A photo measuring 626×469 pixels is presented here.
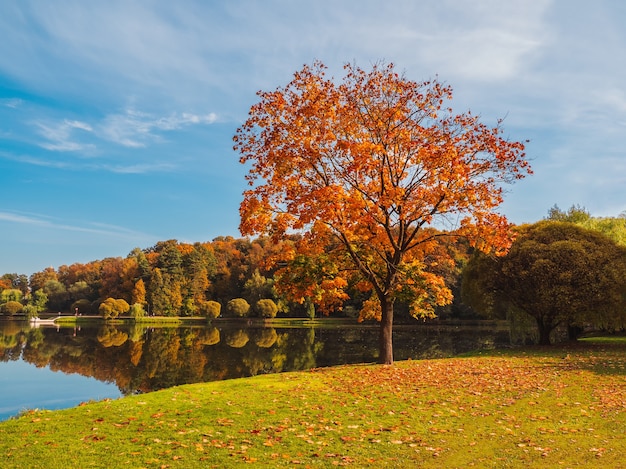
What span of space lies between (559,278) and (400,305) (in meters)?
40.7

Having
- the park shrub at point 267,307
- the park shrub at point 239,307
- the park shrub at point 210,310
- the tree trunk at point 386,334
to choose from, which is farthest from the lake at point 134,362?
the park shrub at point 239,307

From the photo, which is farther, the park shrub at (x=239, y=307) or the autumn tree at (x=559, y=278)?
the park shrub at (x=239, y=307)

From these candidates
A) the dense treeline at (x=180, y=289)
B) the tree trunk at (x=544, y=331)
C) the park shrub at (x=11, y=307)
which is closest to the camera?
the tree trunk at (x=544, y=331)

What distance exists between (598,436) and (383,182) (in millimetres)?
10876

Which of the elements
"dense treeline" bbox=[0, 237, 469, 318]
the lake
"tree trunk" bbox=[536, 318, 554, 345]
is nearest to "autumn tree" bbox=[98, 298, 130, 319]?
"dense treeline" bbox=[0, 237, 469, 318]

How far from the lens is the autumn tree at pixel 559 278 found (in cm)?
2477

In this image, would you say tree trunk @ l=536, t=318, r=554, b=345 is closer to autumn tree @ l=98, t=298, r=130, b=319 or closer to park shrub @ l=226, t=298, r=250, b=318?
park shrub @ l=226, t=298, r=250, b=318

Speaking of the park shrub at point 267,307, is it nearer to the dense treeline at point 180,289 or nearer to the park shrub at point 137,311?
the dense treeline at point 180,289

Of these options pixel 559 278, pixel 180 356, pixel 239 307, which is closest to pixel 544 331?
pixel 559 278

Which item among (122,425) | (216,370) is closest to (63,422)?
(122,425)

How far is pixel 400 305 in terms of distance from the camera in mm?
64938

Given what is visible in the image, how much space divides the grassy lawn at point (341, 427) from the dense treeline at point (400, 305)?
18.3 feet

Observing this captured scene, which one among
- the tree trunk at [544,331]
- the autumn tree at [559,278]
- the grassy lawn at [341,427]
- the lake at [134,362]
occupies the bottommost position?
the lake at [134,362]

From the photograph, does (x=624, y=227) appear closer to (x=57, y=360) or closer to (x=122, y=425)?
(x=122, y=425)
